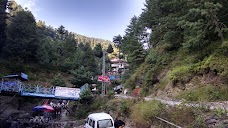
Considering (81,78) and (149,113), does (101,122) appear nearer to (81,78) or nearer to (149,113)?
(149,113)

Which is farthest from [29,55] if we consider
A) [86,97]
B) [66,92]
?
[86,97]

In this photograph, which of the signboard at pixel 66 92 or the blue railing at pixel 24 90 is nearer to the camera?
the blue railing at pixel 24 90

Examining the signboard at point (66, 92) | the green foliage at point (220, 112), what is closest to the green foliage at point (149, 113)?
the green foliage at point (220, 112)

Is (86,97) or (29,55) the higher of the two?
(29,55)

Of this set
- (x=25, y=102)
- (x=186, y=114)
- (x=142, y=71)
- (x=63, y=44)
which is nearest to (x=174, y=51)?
(x=142, y=71)

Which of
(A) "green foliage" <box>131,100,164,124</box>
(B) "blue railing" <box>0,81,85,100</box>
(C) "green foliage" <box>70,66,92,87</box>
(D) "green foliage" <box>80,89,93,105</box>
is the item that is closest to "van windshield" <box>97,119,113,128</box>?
(A) "green foliage" <box>131,100,164,124</box>

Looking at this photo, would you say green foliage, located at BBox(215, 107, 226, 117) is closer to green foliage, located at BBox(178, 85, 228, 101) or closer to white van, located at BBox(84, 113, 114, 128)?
green foliage, located at BBox(178, 85, 228, 101)

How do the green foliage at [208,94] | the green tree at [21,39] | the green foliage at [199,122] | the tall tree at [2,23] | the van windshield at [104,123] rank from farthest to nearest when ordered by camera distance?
1. the green tree at [21,39]
2. the tall tree at [2,23]
3. the van windshield at [104,123]
4. the green foliage at [208,94]
5. the green foliage at [199,122]

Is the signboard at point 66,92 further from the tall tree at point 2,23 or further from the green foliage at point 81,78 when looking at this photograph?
the tall tree at point 2,23

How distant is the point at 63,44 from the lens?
6344 centimetres

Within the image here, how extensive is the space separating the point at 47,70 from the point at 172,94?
41001mm

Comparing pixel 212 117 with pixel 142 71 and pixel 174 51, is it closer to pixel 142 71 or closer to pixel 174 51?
pixel 174 51

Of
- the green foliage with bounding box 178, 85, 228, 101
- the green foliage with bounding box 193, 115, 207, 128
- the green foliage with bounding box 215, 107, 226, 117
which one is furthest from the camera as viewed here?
the green foliage with bounding box 178, 85, 228, 101

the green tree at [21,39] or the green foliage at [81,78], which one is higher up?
the green tree at [21,39]
